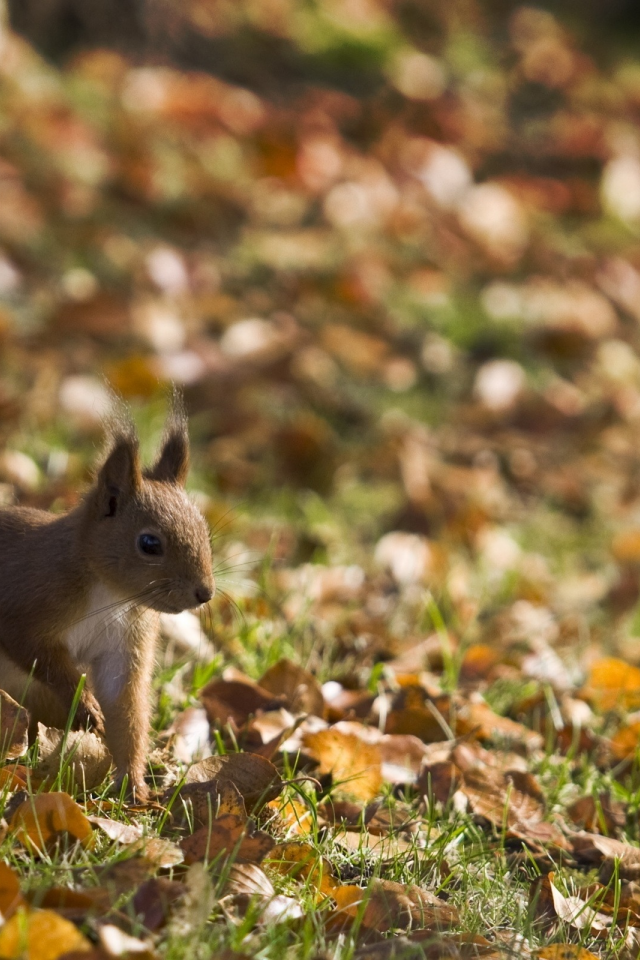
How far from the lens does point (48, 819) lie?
191 cm

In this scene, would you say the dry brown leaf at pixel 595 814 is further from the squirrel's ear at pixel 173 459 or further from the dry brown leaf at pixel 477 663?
the squirrel's ear at pixel 173 459

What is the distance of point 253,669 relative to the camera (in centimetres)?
292

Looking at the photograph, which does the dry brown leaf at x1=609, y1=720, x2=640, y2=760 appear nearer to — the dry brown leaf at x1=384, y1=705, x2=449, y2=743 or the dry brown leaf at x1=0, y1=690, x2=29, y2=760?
the dry brown leaf at x1=384, y1=705, x2=449, y2=743

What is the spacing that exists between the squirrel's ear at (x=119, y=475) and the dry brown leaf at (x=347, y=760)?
63 cm

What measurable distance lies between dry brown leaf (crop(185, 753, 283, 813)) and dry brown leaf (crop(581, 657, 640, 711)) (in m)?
1.27

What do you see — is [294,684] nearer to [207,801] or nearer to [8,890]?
[207,801]

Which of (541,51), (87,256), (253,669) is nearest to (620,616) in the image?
(253,669)

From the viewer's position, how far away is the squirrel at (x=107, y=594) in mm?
2230

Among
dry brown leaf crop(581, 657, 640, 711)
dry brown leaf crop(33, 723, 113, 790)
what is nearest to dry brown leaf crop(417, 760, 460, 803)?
dry brown leaf crop(33, 723, 113, 790)

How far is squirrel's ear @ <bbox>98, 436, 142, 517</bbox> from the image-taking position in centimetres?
226

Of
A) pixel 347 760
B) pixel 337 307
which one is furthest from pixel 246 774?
pixel 337 307

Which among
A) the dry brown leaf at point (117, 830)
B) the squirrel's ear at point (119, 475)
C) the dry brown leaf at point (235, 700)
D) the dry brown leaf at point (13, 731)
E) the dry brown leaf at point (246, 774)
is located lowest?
the dry brown leaf at point (235, 700)

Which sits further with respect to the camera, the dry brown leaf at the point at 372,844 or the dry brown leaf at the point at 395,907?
the dry brown leaf at the point at 372,844

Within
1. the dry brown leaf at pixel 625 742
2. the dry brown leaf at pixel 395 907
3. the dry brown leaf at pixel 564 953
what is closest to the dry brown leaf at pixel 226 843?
the dry brown leaf at pixel 395 907
